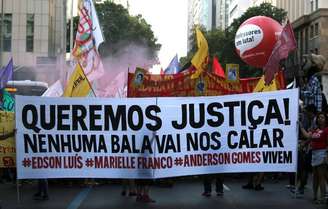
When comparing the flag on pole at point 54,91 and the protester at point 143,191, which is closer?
the protester at point 143,191

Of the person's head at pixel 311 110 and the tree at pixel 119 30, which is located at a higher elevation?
the tree at pixel 119 30

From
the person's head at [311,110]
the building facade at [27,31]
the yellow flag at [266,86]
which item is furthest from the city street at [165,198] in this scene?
the building facade at [27,31]

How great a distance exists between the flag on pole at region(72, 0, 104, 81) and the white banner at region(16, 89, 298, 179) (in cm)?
552

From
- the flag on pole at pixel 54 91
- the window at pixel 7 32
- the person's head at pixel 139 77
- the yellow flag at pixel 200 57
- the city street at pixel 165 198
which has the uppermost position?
the window at pixel 7 32

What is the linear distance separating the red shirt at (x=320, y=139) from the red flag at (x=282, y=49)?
6.51ft

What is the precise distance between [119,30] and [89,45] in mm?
40989

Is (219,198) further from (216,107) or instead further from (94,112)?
(94,112)

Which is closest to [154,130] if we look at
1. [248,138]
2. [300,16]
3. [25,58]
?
[248,138]

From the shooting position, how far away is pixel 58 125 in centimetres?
1133

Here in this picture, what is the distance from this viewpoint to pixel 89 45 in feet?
55.8

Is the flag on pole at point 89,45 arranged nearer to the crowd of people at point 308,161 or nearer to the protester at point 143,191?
the crowd of people at point 308,161

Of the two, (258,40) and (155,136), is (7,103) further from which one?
(155,136)

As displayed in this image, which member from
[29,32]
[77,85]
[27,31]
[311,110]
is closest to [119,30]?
[29,32]

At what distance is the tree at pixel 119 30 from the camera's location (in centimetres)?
5553
